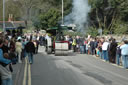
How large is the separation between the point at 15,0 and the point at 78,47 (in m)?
38.0

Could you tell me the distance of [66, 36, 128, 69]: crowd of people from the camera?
18.9 metres

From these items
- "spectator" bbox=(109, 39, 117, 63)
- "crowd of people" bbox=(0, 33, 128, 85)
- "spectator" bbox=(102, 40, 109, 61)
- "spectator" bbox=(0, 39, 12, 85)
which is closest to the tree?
"crowd of people" bbox=(0, 33, 128, 85)

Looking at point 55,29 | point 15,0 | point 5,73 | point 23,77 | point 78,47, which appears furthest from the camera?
point 15,0

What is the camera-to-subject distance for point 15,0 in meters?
67.5

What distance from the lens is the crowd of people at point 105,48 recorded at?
62.1 feet

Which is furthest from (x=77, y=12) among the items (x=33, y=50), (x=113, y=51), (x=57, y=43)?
(x=33, y=50)

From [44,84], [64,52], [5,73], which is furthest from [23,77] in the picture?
[64,52]

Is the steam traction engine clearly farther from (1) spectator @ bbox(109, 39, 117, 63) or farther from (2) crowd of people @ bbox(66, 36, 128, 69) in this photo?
(1) spectator @ bbox(109, 39, 117, 63)

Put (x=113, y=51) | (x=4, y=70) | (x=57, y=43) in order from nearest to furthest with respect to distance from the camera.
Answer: (x=4, y=70) < (x=113, y=51) < (x=57, y=43)

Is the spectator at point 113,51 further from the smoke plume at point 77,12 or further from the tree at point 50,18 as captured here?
the tree at point 50,18

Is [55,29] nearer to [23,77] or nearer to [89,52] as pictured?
[89,52]

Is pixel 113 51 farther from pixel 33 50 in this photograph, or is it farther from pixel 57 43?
pixel 57 43

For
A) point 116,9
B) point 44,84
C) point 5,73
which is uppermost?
point 116,9

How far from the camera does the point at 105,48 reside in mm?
23453
